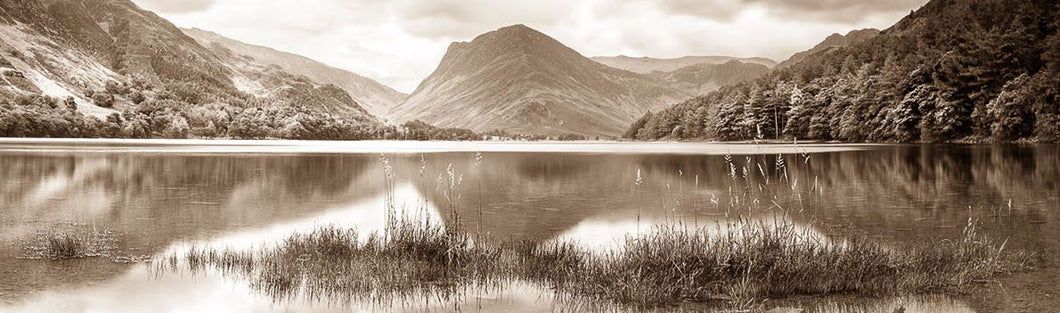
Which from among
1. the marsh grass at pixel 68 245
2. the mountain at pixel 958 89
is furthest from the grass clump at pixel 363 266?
the mountain at pixel 958 89

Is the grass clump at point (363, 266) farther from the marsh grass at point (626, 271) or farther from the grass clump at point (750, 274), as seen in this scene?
the grass clump at point (750, 274)

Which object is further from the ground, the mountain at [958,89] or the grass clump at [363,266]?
the mountain at [958,89]

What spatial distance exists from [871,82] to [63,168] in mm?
119019

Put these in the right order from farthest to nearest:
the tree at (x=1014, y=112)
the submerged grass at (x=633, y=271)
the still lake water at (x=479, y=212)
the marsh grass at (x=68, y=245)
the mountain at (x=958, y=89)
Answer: the mountain at (x=958, y=89), the tree at (x=1014, y=112), the marsh grass at (x=68, y=245), the submerged grass at (x=633, y=271), the still lake water at (x=479, y=212)

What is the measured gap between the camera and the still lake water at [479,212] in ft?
36.0

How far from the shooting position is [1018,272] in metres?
12.8

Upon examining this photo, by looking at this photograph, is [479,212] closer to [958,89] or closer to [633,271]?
[633,271]

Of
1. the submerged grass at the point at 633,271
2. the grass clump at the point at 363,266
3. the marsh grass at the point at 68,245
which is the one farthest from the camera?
the marsh grass at the point at 68,245

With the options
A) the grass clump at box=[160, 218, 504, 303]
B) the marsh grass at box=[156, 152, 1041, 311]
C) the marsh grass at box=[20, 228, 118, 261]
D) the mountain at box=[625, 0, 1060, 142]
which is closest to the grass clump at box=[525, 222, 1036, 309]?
the marsh grass at box=[156, 152, 1041, 311]

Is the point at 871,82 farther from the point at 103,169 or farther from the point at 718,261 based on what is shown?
the point at 718,261

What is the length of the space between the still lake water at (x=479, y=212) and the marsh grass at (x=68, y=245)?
12.5 inches

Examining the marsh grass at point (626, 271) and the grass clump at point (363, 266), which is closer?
the marsh grass at point (626, 271)

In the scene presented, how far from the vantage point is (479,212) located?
738 inches

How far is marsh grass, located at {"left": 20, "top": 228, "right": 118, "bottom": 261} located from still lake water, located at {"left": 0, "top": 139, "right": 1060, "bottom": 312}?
1.04 ft
